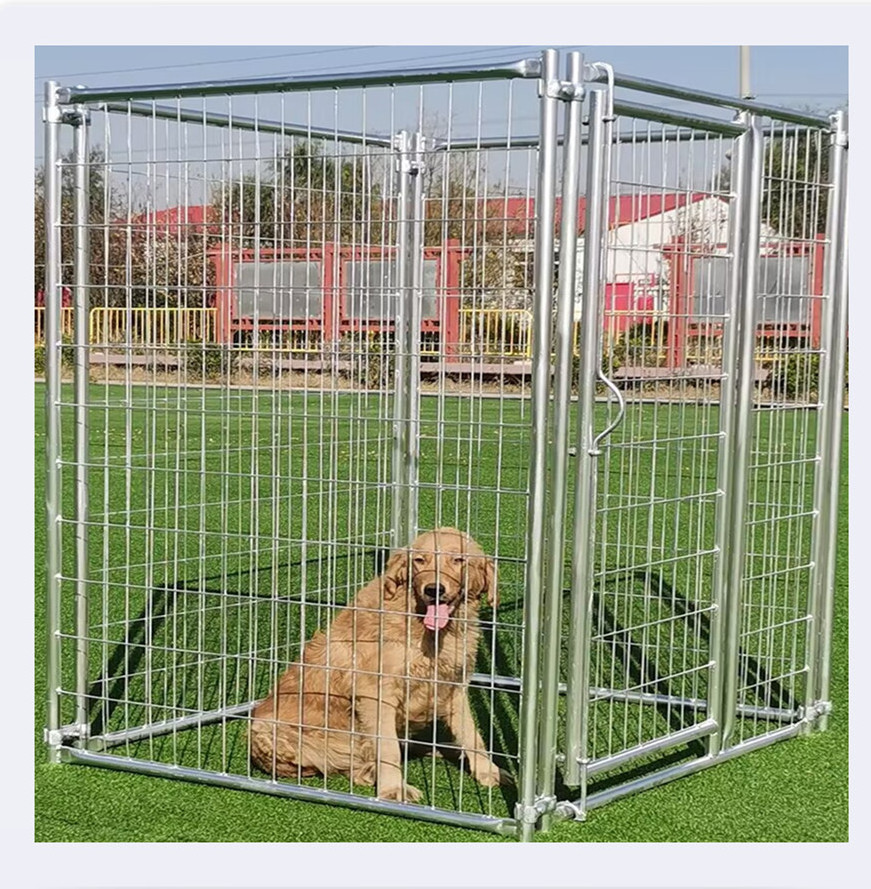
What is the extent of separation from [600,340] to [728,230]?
41.0 inches

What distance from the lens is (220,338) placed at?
5.71 metres

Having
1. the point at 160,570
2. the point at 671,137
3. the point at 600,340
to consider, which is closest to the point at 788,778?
the point at 600,340

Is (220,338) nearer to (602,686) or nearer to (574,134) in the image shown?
(574,134)

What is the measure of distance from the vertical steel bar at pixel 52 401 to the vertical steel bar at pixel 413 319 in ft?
5.25

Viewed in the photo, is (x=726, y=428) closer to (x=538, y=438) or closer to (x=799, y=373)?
(x=799, y=373)

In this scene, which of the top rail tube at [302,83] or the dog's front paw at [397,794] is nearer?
the top rail tube at [302,83]

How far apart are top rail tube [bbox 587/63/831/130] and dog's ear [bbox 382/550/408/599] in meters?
1.93

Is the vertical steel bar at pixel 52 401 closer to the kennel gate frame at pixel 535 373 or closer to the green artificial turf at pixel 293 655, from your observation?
the kennel gate frame at pixel 535 373

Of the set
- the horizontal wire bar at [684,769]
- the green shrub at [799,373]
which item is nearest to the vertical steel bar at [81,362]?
the horizontal wire bar at [684,769]

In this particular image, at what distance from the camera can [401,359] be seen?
6.64m

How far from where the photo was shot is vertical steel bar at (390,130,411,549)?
20.9ft

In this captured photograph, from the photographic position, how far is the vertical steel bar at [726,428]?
17.3ft

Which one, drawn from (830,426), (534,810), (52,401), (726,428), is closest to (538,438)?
(726,428)

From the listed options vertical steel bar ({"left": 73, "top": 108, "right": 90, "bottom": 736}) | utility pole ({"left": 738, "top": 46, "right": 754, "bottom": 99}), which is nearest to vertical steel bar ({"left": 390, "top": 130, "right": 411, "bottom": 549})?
vertical steel bar ({"left": 73, "top": 108, "right": 90, "bottom": 736})
